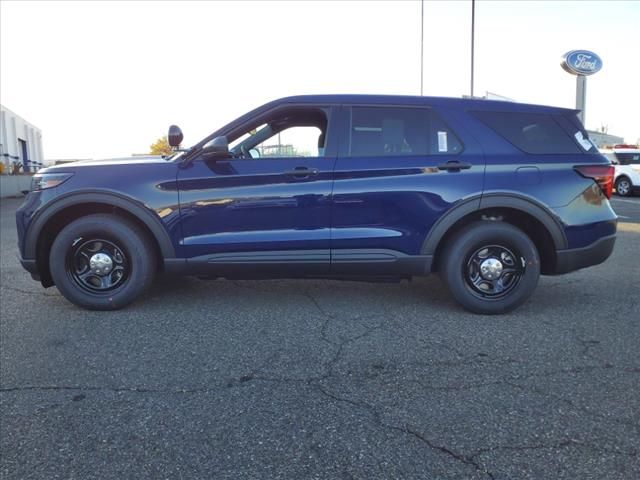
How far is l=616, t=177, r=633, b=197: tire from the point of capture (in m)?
18.5

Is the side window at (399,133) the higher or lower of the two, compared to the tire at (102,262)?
higher

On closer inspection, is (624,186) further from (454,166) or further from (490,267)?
(454,166)

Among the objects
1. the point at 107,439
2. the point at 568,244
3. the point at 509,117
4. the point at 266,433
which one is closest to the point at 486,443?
the point at 266,433

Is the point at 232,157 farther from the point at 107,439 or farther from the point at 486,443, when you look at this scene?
the point at 486,443

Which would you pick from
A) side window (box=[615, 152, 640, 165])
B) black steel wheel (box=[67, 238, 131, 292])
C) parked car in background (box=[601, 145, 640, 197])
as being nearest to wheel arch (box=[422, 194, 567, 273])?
black steel wheel (box=[67, 238, 131, 292])

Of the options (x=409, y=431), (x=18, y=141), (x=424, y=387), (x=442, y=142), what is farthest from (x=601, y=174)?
(x=18, y=141)

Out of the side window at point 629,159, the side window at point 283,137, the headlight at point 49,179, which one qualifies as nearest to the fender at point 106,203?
the headlight at point 49,179

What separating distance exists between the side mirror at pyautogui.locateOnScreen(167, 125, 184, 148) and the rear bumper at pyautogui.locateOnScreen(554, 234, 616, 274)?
365cm

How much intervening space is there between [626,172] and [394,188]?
17.4 meters

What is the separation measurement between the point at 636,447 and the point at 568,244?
2.31 meters

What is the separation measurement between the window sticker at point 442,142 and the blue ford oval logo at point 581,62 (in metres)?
17.8

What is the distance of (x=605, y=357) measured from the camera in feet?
11.8

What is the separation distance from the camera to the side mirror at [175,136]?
5223mm

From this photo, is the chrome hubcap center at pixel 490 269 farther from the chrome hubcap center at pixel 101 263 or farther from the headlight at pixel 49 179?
the headlight at pixel 49 179
